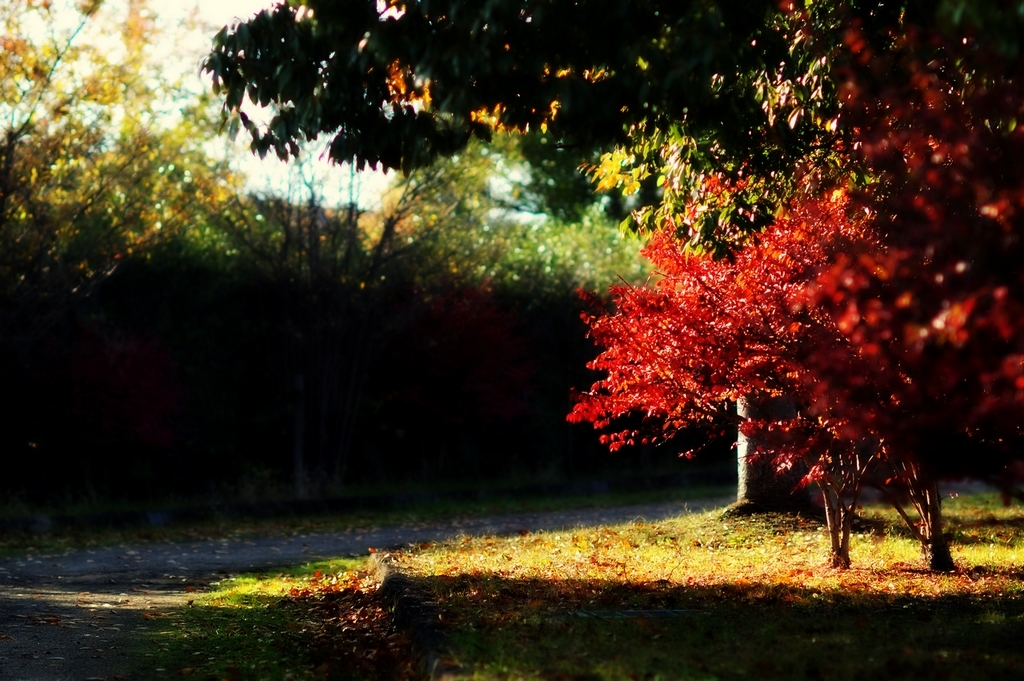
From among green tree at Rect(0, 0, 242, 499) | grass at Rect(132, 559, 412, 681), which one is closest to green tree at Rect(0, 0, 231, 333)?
green tree at Rect(0, 0, 242, 499)

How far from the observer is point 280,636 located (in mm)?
8602

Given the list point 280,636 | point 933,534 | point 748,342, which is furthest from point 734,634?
point 280,636

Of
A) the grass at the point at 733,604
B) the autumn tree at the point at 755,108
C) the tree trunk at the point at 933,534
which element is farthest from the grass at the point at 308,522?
the tree trunk at the point at 933,534

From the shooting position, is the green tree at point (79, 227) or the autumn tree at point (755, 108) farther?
the green tree at point (79, 227)

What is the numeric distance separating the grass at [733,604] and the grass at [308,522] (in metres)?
4.79

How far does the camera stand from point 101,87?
16312mm

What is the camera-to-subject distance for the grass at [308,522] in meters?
15.3

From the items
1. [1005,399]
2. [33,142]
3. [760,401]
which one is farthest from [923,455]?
[33,142]

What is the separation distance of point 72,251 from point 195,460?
171 inches

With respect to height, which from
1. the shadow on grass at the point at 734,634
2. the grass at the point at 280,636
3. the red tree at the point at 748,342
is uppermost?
the red tree at the point at 748,342

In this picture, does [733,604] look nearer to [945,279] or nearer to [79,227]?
[945,279]

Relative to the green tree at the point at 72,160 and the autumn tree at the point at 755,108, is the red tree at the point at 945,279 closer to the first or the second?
the autumn tree at the point at 755,108

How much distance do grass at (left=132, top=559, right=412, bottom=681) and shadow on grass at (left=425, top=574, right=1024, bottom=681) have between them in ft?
1.81

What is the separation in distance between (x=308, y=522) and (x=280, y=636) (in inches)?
363
